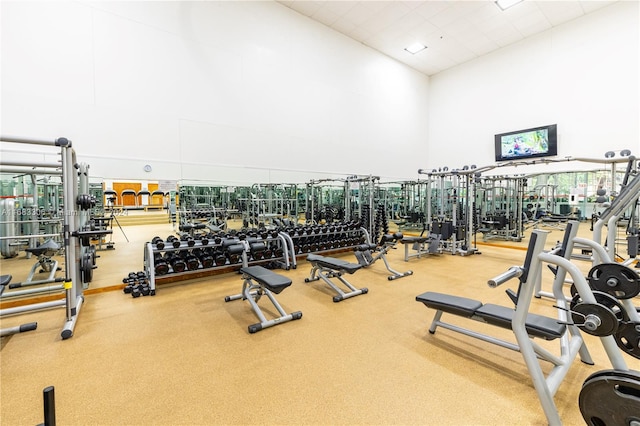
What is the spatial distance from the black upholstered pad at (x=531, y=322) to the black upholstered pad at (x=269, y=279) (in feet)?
4.85

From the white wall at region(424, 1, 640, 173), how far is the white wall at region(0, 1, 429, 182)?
3127 mm

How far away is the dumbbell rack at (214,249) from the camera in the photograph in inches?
135

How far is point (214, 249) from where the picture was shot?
407 cm

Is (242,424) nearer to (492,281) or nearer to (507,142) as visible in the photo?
(492,281)

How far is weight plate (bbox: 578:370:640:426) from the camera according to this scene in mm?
1152

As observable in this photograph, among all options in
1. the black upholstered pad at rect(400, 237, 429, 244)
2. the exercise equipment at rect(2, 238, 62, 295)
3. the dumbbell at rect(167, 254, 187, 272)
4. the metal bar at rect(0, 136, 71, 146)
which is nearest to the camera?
the metal bar at rect(0, 136, 71, 146)

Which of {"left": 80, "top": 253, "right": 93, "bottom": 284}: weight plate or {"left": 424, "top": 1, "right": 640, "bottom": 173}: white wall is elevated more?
{"left": 424, "top": 1, "right": 640, "bottom": 173}: white wall

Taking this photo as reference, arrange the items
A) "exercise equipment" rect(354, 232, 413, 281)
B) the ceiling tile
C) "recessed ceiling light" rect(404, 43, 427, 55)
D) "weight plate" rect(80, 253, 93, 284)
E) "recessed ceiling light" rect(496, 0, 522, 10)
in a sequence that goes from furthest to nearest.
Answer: "recessed ceiling light" rect(404, 43, 427, 55) → the ceiling tile → "recessed ceiling light" rect(496, 0, 522, 10) → "exercise equipment" rect(354, 232, 413, 281) → "weight plate" rect(80, 253, 93, 284)

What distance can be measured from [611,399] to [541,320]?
61cm

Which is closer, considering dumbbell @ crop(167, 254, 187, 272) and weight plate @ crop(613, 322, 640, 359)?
weight plate @ crop(613, 322, 640, 359)

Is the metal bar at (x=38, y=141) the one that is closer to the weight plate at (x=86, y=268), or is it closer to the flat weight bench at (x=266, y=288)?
the weight plate at (x=86, y=268)

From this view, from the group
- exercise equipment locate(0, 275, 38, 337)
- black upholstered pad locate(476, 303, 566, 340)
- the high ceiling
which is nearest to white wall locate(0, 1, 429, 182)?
the high ceiling

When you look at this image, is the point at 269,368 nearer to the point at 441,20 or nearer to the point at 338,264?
the point at 338,264

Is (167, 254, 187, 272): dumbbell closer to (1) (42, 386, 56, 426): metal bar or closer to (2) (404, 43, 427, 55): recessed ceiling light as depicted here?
(1) (42, 386, 56, 426): metal bar
